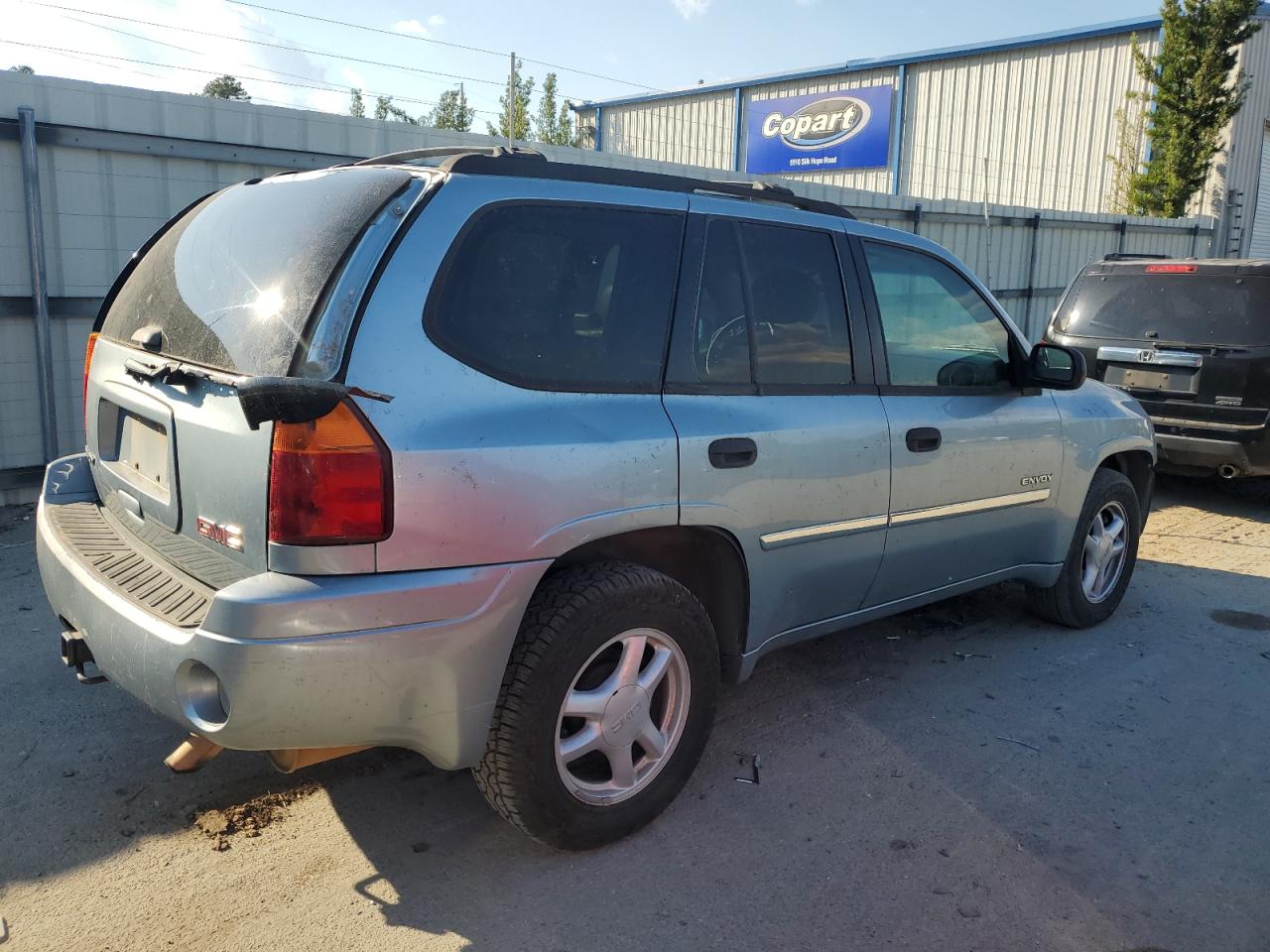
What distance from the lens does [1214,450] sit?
7.18 m

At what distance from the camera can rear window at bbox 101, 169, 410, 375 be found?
2.53 metres

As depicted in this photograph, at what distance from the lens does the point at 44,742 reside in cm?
348

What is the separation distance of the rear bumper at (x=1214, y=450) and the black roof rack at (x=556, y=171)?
16.0ft

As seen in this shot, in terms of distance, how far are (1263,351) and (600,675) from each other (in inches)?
242

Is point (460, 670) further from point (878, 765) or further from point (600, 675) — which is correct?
point (878, 765)

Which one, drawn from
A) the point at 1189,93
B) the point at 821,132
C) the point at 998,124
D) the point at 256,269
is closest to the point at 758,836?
the point at 256,269

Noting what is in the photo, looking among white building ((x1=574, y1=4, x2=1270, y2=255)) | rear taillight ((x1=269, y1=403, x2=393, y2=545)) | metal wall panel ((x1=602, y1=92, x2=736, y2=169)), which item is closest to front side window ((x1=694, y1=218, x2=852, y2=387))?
rear taillight ((x1=269, y1=403, x2=393, y2=545))

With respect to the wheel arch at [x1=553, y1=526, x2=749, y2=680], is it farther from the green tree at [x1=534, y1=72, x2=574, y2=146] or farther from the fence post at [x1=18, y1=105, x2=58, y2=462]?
the green tree at [x1=534, y1=72, x2=574, y2=146]

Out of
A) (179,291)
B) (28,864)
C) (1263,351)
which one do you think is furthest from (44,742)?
(1263,351)

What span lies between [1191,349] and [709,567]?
5585mm

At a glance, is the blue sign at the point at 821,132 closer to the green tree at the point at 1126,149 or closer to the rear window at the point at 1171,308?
the green tree at the point at 1126,149

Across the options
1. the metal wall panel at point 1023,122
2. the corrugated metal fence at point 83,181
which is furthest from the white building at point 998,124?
the corrugated metal fence at point 83,181

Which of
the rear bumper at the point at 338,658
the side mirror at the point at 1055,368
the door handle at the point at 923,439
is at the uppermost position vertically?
the side mirror at the point at 1055,368

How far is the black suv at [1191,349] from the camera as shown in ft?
23.2
